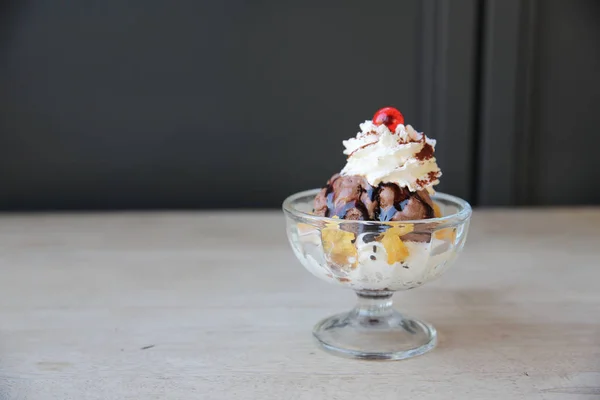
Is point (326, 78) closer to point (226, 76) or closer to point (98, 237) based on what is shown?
point (226, 76)

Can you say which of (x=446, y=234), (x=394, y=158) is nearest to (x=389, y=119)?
(x=394, y=158)

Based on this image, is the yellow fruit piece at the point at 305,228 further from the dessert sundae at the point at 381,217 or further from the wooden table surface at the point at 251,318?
the wooden table surface at the point at 251,318

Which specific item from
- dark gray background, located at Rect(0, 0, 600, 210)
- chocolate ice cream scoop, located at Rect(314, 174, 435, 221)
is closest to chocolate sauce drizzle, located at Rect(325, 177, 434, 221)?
chocolate ice cream scoop, located at Rect(314, 174, 435, 221)

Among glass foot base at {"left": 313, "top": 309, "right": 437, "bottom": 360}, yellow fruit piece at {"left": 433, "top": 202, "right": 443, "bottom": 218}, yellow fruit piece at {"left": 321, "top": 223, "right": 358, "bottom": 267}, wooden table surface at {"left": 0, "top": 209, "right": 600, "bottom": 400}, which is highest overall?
yellow fruit piece at {"left": 433, "top": 202, "right": 443, "bottom": 218}

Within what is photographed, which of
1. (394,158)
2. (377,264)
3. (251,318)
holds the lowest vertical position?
(251,318)

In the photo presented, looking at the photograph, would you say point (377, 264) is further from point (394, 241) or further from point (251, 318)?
point (251, 318)

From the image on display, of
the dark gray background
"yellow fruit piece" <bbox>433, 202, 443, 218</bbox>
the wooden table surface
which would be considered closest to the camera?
the wooden table surface

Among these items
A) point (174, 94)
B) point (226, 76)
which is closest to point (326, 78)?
point (226, 76)

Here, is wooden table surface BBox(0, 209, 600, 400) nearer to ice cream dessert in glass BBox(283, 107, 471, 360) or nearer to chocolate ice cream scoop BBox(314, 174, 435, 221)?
ice cream dessert in glass BBox(283, 107, 471, 360)
